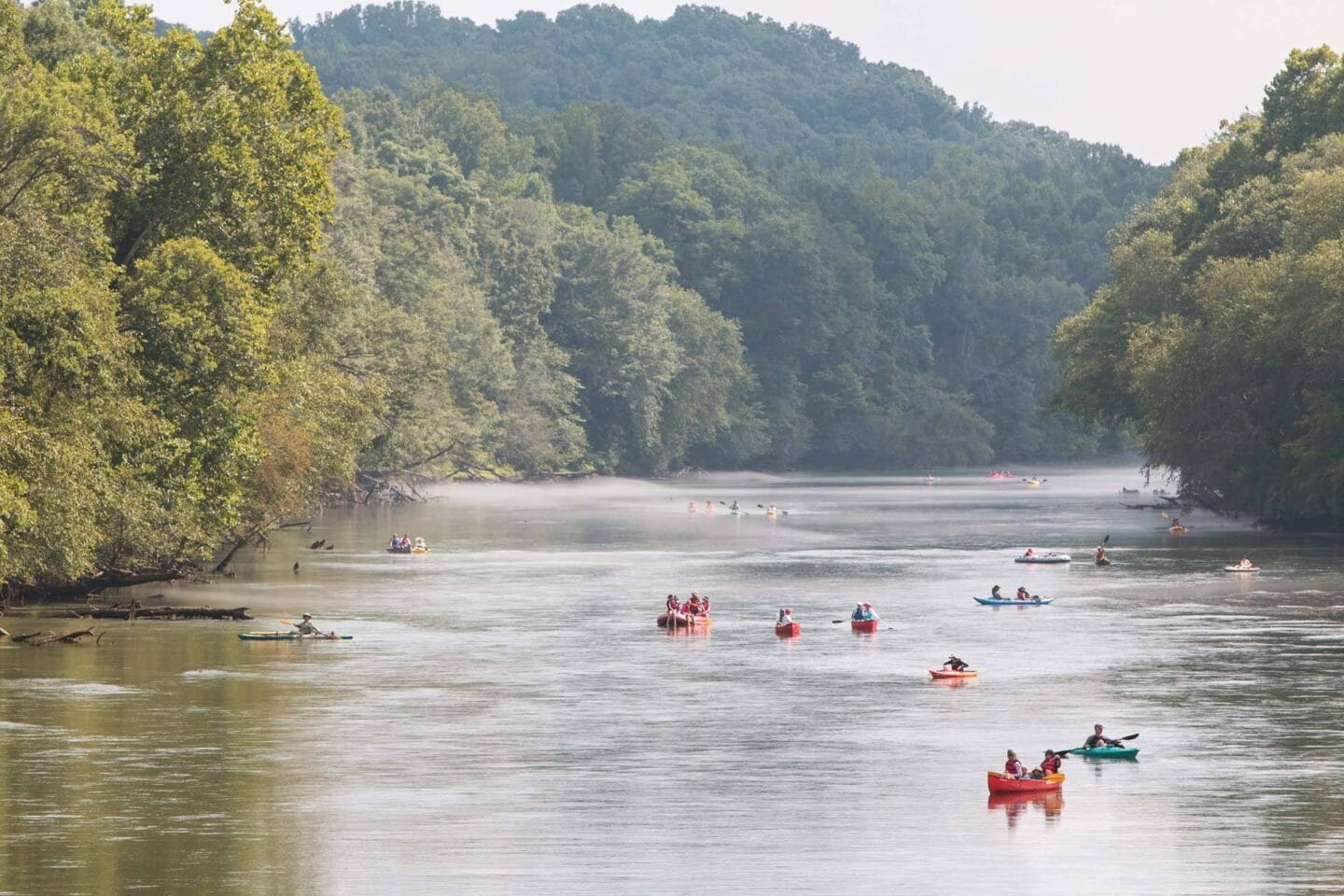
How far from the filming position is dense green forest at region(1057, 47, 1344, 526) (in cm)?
10406

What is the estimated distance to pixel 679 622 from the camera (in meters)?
70.2

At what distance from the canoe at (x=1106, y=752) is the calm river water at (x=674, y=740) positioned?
0.42 meters

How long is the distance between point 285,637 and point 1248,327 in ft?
199

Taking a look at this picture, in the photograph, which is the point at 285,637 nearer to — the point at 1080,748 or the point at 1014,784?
the point at 1080,748

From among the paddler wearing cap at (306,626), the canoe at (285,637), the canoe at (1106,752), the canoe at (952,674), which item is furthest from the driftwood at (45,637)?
the canoe at (1106,752)

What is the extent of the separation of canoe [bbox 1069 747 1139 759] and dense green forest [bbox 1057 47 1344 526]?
57414mm

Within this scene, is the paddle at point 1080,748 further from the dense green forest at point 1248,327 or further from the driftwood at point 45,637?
the dense green forest at point 1248,327

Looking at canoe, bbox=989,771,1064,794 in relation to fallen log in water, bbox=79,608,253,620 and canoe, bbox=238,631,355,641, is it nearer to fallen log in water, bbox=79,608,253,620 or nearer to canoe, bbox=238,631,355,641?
canoe, bbox=238,631,355,641

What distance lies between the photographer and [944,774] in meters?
44.0

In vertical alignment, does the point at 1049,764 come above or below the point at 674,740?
above

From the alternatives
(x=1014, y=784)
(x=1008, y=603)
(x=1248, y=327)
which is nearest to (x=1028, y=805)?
(x=1014, y=784)

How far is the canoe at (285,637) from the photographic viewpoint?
64.4 m

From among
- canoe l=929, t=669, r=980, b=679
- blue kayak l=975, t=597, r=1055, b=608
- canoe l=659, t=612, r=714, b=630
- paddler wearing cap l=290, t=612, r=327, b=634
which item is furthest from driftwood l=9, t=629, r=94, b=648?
blue kayak l=975, t=597, r=1055, b=608

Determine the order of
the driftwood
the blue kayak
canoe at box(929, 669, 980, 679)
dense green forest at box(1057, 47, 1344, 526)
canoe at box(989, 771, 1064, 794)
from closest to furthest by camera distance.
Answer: canoe at box(989, 771, 1064, 794) < canoe at box(929, 669, 980, 679) < the driftwood < the blue kayak < dense green forest at box(1057, 47, 1344, 526)
